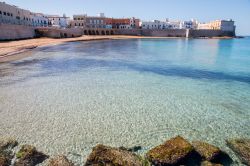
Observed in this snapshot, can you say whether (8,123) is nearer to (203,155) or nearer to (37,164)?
(37,164)

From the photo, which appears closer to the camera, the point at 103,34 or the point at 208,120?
the point at 208,120

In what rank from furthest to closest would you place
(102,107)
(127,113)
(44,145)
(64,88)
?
1. (64,88)
2. (102,107)
3. (127,113)
4. (44,145)

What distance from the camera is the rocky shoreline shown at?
20.9 ft

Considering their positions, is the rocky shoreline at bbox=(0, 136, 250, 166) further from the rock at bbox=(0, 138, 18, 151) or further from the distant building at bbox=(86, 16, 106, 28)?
the distant building at bbox=(86, 16, 106, 28)

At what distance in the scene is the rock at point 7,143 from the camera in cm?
742

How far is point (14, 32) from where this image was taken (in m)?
51.8

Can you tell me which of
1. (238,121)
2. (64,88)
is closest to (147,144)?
(238,121)

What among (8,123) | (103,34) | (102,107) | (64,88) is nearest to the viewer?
(8,123)

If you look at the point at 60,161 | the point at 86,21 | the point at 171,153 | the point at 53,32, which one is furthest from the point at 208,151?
the point at 86,21

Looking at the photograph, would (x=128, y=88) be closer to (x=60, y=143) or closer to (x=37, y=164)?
(x=60, y=143)

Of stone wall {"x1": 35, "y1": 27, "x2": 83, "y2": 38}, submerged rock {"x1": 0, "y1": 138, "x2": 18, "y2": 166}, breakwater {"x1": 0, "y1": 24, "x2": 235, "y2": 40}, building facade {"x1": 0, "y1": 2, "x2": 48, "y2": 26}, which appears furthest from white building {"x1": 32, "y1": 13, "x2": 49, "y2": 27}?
submerged rock {"x1": 0, "y1": 138, "x2": 18, "y2": 166}

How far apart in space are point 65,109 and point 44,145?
361 cm

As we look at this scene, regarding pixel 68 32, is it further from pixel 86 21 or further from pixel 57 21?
pixel 57 21

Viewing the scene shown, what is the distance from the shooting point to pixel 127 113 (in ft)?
34.9
